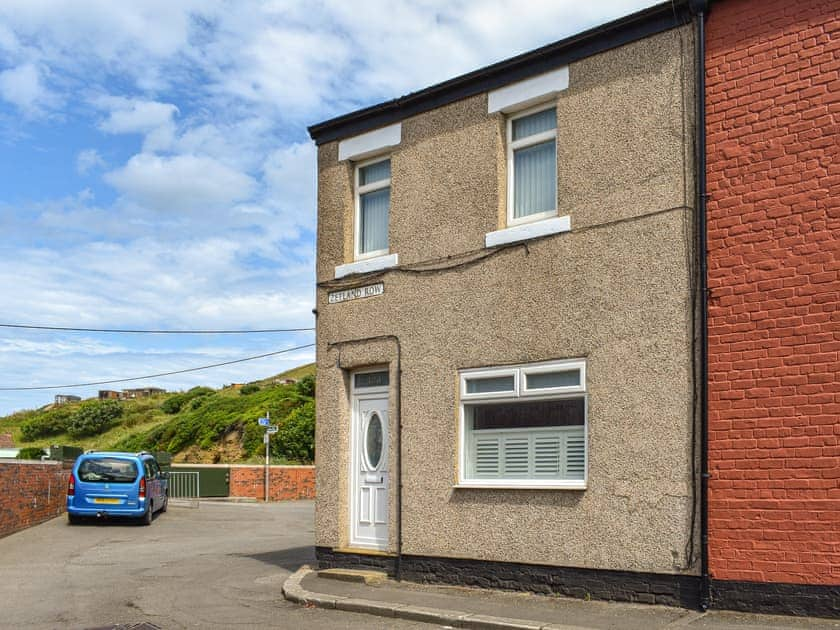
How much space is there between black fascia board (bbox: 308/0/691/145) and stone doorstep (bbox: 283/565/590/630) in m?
6.15

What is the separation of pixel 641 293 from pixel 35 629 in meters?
6.98

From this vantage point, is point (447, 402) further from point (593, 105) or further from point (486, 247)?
point (593, 105)

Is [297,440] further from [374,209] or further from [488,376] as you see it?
[488,376]

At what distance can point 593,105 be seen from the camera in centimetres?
1135

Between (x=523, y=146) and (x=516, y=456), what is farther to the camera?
(x=523, y=146)

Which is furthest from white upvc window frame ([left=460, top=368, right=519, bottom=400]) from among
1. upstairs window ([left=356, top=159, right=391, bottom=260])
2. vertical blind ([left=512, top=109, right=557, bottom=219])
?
upstairs window ([left=356, top=159, right=391, bottom=260])

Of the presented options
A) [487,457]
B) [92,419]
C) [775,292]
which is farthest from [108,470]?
[92,419]

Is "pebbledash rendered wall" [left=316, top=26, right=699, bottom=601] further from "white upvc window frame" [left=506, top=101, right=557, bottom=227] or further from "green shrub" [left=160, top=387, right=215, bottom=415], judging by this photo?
"green shrub" [left=160, top=387, right=215, bottom=415]

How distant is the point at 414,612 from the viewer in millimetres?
10516

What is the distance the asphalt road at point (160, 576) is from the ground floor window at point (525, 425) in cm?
229

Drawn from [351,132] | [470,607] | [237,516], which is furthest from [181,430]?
[470,607]

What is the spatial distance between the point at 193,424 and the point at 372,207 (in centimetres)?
3960

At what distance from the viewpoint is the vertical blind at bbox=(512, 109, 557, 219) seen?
39.4 feet

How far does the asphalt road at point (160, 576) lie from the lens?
1073 centimetres
